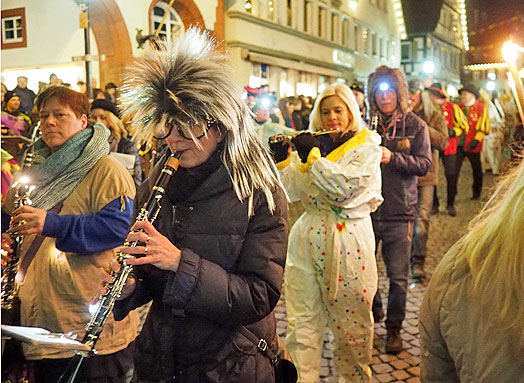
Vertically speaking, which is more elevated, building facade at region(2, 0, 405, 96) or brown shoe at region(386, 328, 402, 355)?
building facade at region(2, 0, 405, 96)

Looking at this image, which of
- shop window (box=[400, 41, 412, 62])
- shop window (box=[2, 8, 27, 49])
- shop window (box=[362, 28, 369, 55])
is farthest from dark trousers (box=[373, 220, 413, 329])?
shop window (box=[400, 41, 412, 62])

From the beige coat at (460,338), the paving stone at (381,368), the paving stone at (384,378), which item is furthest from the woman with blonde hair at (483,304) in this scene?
the paving stone at (381,368)

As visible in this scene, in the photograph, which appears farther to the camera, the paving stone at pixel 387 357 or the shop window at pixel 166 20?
the shop window at pixel 166 20

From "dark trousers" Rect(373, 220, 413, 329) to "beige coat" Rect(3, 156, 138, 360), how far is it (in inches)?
91.2

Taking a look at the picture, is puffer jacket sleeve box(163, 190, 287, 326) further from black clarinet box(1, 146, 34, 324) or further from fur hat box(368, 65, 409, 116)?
fur hat box(368, 65, 409, 116)

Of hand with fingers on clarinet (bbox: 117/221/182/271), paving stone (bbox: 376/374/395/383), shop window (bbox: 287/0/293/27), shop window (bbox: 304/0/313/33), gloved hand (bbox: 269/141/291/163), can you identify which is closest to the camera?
hand with fingers on clarinet (bbox: 117/221/182/271)

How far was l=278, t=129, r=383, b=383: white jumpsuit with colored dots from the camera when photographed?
3.25 m

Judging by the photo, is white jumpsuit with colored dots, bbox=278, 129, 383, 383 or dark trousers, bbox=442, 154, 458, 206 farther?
dark trousers, bbox=442, 154, 458, 206

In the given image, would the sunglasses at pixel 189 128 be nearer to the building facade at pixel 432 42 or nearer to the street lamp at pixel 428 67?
the building facade at pixel 432 42

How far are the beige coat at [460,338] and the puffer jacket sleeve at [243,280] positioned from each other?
0.64 m

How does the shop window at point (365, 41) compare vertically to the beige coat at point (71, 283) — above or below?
above

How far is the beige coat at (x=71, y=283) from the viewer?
257 centimetres

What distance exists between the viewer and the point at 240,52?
2031cm

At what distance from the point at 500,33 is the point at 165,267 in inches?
85.2
